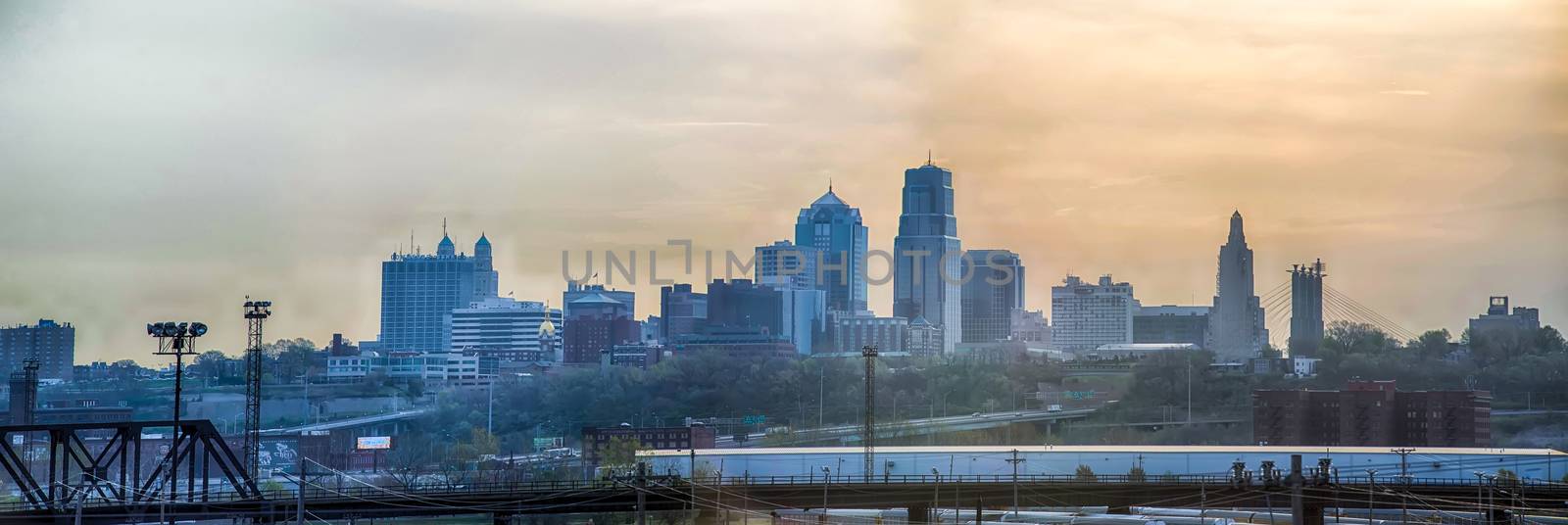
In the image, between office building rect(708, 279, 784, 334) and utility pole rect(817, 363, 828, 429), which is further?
office building rect(708, 279, 784, 334)

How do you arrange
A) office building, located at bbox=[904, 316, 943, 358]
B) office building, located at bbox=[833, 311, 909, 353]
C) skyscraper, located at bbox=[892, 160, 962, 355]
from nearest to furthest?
office building, located at bbox=[833, 311, 909, 353] → office building, located at bbox=[904, 316, 943, 358] → skyscraper, located at bbox=[892, 160, 962, 355]

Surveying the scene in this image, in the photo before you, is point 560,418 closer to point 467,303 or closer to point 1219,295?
point 1219,295

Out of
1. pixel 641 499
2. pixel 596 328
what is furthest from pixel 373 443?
pixel 641 499

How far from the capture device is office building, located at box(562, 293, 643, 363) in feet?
154

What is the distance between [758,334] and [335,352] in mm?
11564

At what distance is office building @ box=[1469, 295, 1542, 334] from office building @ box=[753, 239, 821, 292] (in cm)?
2119

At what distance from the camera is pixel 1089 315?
2131 inches

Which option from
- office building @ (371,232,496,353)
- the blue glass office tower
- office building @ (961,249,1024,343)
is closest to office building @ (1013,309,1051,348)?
office building @ (961,249,1024,343)

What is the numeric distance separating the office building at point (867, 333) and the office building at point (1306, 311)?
12733 mm

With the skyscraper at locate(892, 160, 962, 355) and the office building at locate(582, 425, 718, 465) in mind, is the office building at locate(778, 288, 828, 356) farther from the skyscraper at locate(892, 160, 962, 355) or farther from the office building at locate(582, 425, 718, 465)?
the office building at locate(582, 425, 718, 465)

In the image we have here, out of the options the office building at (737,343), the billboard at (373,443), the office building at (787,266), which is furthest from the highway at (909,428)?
the office building at (787,266)

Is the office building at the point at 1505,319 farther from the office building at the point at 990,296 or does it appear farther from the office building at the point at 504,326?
the office building at the point at 504,326

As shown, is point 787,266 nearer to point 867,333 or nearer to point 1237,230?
point 867,333

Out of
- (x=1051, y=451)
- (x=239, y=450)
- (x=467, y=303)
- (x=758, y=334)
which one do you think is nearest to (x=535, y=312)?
(x=467, y=303)
